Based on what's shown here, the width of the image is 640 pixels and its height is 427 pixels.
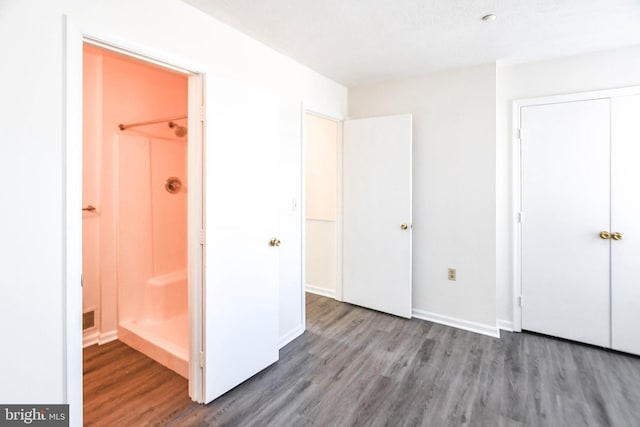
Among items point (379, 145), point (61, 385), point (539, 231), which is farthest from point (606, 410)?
point (61, 385)

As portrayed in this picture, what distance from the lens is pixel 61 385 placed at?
1.43 metres

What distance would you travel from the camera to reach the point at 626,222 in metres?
2.58

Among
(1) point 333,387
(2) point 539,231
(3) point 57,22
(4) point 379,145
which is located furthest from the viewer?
(4) point 379,145

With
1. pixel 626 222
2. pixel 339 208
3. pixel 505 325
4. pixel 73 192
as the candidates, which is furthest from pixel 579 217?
pixel 73 192

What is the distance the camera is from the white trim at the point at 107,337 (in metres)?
2.74

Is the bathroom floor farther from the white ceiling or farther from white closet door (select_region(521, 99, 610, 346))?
white closet door (select_region(521, 99, 610, 346))

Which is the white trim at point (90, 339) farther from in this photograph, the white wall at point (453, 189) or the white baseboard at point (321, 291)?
the white wall at point (453, 189)

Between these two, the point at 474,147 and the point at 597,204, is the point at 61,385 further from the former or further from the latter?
the point at 597,204

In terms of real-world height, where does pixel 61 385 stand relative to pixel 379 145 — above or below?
below

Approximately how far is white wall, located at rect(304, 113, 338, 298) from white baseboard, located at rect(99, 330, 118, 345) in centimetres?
218

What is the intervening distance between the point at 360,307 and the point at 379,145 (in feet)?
5.99

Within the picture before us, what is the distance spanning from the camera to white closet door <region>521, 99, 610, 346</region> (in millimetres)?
2668

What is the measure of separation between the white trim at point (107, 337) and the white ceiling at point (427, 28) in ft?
8.87

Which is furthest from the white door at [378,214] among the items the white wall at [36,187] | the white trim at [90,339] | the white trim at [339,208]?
the white trim at [90,339]
